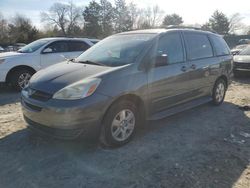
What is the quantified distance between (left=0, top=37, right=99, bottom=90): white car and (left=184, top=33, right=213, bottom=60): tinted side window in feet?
13.1

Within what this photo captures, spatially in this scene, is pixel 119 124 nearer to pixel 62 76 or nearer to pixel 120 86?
pixel 120 86

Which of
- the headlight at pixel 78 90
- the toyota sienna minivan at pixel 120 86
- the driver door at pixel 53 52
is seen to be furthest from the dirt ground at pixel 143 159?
the driver door at pixel 53 52

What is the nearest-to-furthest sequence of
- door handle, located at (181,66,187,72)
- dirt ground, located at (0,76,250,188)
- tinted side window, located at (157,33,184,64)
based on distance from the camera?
dirt ground, located at (0,76,250,188) → tinted side window, located at (157,33,184,64) → door handle, located at (181,66,187,72)

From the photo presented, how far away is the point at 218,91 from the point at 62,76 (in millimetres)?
3899

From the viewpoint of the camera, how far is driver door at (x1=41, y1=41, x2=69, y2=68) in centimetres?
823

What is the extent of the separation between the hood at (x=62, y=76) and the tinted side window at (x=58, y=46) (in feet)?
14.7

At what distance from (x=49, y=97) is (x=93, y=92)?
23.7 inches

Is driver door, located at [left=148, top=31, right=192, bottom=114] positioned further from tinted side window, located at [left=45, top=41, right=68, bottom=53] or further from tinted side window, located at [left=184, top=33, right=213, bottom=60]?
tinted side window, located at [left=45, top=41, right=68, bottom=53]

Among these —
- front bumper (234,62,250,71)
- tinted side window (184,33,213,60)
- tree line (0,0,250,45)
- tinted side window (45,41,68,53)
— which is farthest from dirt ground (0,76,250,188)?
tree line (0,0,250,45)

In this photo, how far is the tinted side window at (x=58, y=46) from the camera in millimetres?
8495

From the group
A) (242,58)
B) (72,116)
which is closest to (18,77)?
(72,116)

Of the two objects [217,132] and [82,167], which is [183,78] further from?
[82,167]

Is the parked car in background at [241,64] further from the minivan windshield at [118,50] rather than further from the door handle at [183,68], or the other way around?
the minivan windshield at [118,50]

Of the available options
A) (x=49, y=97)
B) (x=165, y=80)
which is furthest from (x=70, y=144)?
(x=165, y=80)
